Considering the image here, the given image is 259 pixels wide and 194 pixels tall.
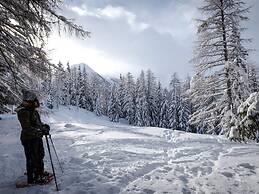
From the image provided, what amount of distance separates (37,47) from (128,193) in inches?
237

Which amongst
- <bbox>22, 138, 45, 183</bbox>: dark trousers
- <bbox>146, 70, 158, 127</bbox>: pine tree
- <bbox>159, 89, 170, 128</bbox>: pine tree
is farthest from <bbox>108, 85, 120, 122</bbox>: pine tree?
<bbox>22, 138, 45, 183</bbox>: dark trousers

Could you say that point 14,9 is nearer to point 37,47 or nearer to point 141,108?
point 37,47

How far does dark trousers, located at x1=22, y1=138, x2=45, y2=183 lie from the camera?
7.32m

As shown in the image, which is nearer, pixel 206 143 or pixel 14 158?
pixel 14 158

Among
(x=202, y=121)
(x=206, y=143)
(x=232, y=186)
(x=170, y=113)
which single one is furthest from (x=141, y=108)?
(x=232, y=186)

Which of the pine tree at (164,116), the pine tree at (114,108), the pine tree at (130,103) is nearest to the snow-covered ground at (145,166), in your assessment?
the pine tree at (164,116)

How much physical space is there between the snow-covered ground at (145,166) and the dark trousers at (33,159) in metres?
0.41

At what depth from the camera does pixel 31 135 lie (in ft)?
23.9

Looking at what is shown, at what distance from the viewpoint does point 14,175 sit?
827 cm

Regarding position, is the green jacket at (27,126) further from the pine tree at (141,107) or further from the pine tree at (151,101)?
the pine tree at (151,101)

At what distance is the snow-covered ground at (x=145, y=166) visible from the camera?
6.89 m

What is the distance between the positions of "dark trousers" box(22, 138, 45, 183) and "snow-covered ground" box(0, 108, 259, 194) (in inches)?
16.2

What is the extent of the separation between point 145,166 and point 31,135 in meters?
2.82

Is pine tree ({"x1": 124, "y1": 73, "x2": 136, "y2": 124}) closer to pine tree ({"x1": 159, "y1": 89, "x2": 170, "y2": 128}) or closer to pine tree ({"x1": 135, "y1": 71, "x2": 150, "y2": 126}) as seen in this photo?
pine tree ({"x1": 135, "y1": 71, "x2": 150, "y2": 126})
